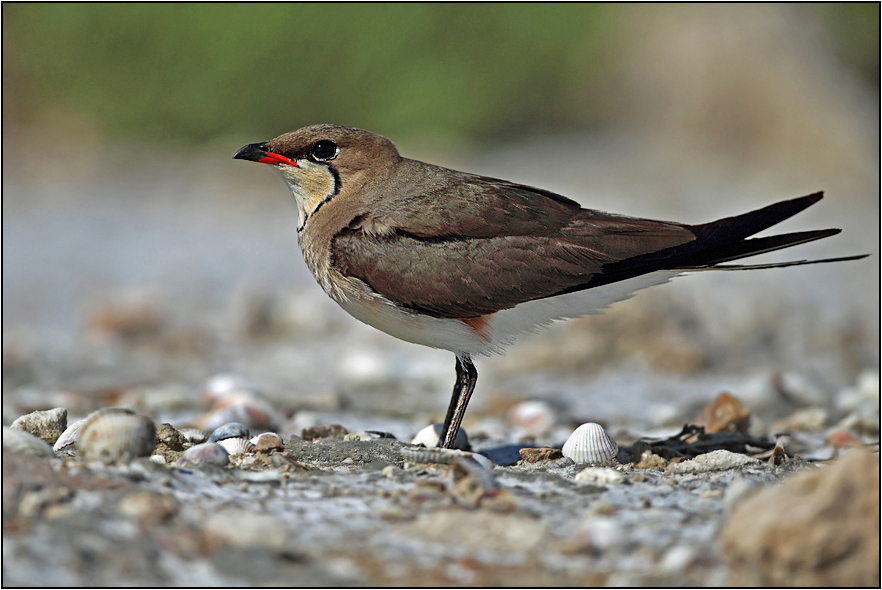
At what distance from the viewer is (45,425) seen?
4.23 m

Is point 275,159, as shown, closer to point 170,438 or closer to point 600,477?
point 170,438

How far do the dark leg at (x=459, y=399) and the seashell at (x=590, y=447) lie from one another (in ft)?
1.89

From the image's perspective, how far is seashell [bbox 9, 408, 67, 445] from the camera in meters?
4.23

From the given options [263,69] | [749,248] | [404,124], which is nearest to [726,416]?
[749,248]

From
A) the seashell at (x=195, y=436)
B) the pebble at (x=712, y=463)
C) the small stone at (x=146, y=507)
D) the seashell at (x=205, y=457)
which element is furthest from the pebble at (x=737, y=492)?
the seashell at (x=195, y=436)

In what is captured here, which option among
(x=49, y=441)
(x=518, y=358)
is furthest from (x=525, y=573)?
(x=518, y=358)

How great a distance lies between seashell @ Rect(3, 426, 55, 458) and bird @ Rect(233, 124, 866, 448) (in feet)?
5.03

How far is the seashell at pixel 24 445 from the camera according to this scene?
3238 mm

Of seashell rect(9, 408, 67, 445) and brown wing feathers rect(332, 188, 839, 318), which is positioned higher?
brown wing feathers rect(332, 188, 839, 318)

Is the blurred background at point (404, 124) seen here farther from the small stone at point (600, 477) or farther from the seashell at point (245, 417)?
the small stone at point (600, 477)

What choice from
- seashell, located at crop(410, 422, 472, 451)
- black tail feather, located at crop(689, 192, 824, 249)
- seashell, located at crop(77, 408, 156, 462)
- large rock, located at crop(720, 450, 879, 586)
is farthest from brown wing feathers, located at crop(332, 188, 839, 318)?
large rock, located at crop(720, 450, 879, 586)

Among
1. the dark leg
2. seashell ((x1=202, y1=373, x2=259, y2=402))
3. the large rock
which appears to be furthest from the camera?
seashell ((x1=202, y1=373, x2=259, y2=402))

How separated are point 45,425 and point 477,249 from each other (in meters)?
2.09

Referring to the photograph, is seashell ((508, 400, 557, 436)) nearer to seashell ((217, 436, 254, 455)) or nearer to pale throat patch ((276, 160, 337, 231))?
pale throat patch ((276, 160, 337, 231))
